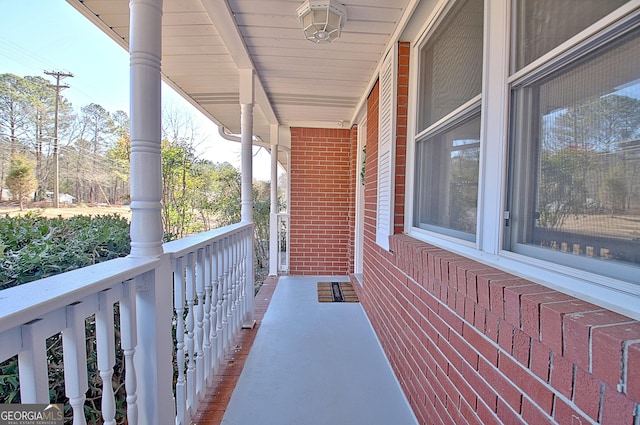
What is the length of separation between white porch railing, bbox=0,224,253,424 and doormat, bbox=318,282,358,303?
1657 millimetres

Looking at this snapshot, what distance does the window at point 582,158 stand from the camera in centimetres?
70

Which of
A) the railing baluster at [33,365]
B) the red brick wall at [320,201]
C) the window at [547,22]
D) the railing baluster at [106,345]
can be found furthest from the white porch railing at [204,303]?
the red brick wall at [320,201]

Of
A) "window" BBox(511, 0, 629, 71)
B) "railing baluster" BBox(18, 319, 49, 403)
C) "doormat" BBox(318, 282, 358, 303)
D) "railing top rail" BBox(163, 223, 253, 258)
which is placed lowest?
"doormat" BBox(318, 282, 358, 303)

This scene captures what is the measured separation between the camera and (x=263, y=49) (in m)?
2.50

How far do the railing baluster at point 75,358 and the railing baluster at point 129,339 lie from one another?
217 mm

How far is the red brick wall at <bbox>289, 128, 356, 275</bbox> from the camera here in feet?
16.2

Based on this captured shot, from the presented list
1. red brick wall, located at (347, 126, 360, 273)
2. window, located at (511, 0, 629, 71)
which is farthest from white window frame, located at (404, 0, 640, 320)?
red brick wall, located at (347, 126, 360, 273)

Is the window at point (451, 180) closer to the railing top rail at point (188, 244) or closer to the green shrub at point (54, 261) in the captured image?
the railing top rail at point (188, 244)

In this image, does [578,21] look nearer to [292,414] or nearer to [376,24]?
[376,24]

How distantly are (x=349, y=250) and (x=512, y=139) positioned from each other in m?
3.89

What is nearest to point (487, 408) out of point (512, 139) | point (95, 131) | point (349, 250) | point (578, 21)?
point (512, 139)

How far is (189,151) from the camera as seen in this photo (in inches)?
249

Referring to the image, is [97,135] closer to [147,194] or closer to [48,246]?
[48,246]
